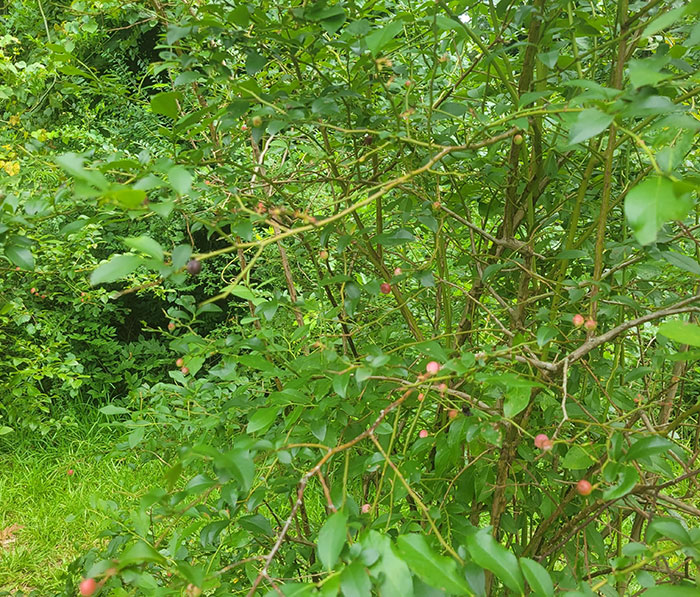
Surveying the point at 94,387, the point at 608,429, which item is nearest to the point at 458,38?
the point at 608,429

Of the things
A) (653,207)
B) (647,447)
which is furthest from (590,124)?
(647,447)

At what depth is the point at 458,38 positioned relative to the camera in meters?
0.96

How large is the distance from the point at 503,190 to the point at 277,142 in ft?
1.56

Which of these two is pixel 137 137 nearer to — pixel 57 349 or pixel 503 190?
pixel 57 349

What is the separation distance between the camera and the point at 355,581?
0.44 m

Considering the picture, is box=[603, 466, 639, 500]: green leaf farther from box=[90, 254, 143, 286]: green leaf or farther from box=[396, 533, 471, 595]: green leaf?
box=[90, 254, 143, 286]: green leaf

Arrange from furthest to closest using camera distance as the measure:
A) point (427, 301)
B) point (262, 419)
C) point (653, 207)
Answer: point (427, 301) < point (262, 419) < point (653, 207)

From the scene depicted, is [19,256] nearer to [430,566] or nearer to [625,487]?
[430,566]

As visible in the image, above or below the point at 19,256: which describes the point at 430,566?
below

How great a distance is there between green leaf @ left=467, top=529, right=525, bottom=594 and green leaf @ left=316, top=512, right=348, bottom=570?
0.10 m

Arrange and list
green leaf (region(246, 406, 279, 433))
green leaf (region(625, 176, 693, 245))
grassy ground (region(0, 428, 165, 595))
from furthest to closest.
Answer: grassy ground (region(0, 428, 165, 595)), green leaf (region(246, 406, 279, 433)), green leaf (region(625, 176, 693, 245))

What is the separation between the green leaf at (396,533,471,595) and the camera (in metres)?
0.43

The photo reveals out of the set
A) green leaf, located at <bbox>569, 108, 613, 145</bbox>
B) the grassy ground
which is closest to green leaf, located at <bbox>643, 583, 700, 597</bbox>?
green leaf, located at <bbox>569, 108, 613, 145</bbox>

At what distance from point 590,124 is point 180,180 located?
345mm
